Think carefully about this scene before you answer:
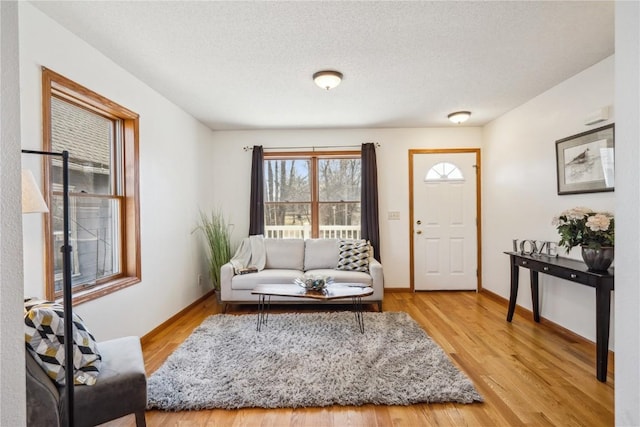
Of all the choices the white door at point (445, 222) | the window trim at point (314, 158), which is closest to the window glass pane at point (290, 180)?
the window trim at point (314, 158)

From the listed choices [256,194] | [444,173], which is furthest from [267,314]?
[444,173]

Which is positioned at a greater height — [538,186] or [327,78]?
[327,78]

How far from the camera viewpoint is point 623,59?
0.86 m

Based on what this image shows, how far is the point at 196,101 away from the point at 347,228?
8.85 ft

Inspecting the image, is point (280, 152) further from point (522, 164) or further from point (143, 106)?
point (522, 164)

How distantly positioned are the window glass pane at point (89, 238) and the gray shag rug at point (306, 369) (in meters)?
0.97

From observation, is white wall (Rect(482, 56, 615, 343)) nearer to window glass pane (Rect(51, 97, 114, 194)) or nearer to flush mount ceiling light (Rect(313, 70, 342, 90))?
flush mount ceiling light (Rect(313, 70, 342, 90))

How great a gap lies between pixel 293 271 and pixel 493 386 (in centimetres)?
250

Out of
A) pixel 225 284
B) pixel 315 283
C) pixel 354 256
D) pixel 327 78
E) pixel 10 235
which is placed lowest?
pixel 225 284

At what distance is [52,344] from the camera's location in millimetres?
1375

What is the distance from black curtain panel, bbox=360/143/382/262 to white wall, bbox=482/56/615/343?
63.4 inches

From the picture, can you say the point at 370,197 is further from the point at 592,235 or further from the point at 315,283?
the point at 592,235

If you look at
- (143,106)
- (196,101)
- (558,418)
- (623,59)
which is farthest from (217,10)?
(558,418)

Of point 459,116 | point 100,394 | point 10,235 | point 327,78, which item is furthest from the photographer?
point 459,116
